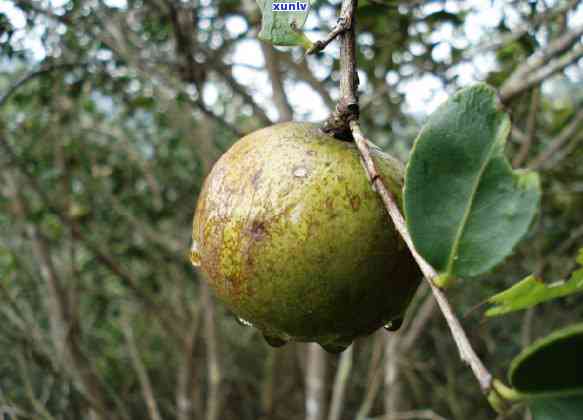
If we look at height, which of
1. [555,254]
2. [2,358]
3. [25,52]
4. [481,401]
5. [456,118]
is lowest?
[481,401]

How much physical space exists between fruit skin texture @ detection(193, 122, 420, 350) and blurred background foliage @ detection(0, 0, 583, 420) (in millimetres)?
1192

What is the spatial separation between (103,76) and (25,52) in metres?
0.51

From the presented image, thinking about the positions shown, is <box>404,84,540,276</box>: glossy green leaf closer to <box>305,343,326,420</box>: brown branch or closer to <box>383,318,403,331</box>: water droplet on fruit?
<box>383,318,403,331</box>: water droplet on fruit

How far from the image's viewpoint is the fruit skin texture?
0.82 m

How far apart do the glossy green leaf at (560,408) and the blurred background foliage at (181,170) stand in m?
1.56

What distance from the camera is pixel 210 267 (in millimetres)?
908

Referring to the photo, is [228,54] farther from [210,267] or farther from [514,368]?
[514,368]

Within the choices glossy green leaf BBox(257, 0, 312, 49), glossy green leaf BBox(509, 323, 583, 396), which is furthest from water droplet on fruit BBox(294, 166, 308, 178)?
glossy green leaf BBox(509, 323, 583, 396)

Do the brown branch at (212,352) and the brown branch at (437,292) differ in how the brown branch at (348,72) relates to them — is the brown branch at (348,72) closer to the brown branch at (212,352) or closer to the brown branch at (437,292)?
the brown branch at (437,292)

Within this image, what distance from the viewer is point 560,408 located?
525 mm

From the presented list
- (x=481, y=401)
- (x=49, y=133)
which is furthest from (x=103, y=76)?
(x=481, y=401)

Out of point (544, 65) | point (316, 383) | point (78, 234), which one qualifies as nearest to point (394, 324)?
point (544, 65)

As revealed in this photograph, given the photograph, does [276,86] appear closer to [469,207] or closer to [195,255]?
[195,255]

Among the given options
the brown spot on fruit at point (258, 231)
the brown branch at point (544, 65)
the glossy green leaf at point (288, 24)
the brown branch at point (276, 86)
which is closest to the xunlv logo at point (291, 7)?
the glossy green leaf at point (288, 24)
